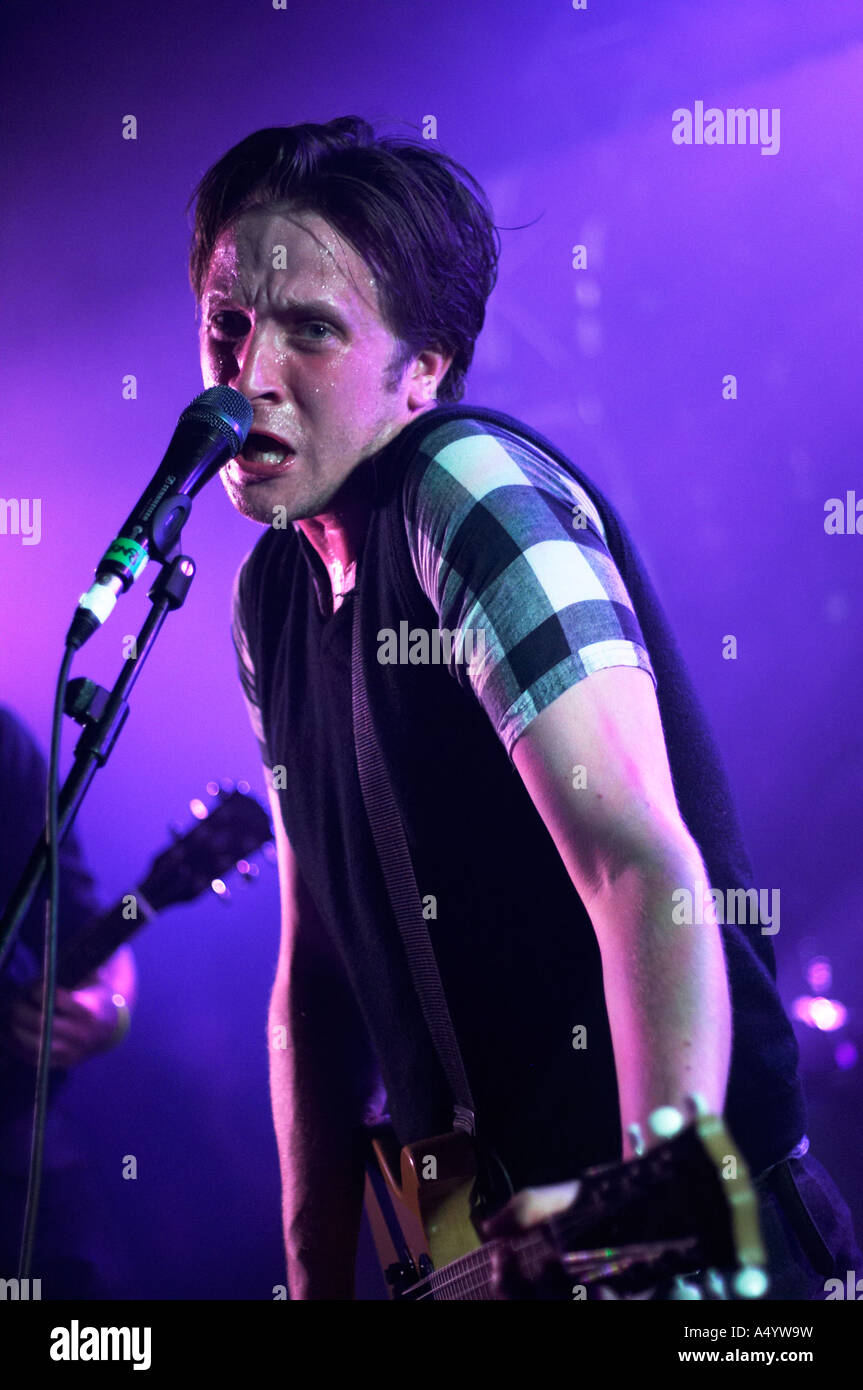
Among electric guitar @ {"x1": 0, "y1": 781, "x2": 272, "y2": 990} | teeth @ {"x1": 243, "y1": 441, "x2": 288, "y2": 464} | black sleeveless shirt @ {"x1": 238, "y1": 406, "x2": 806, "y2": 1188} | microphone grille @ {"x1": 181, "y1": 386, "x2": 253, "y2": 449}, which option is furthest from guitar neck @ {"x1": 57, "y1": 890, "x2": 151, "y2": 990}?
microphone grille @ {"x1": 181, "y1": 386, "x2": 253, "y2": 449}

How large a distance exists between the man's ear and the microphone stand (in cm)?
57

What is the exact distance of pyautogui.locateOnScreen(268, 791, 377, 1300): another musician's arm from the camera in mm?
1712

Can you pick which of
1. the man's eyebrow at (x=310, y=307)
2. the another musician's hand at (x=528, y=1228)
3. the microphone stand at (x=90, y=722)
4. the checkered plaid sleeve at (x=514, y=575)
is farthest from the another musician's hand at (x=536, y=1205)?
the man's eyebrow at (x=310, y=307)

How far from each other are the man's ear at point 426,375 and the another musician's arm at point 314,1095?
2.32 ft

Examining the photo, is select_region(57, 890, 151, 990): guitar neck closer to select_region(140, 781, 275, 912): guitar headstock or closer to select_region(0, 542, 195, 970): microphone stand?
select_region(140, 781, 275, 912): guitar headstock

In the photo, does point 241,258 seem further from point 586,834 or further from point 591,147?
point 586,834

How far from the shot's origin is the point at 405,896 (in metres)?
1.53

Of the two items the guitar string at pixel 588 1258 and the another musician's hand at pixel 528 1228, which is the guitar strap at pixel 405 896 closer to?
the guitar string at pixel 588 1258

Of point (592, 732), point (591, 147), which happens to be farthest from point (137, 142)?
point (592, 732)

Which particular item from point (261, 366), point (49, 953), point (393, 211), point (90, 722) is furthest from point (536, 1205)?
point (393, 211)

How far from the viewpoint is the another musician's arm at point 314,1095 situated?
1.71m

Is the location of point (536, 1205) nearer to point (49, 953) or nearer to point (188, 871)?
point (49, 953)

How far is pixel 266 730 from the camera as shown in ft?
6.14

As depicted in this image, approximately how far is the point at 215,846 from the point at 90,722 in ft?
1.97
